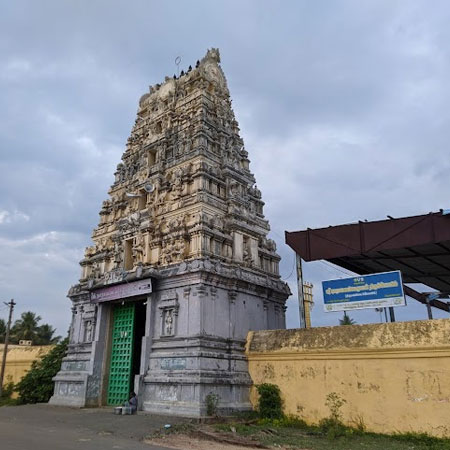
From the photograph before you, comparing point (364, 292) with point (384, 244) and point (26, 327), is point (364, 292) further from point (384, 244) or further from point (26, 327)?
point (26, 327)

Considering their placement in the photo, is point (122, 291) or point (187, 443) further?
point (122, 291)

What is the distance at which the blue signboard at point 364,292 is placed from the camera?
15492 millimetres

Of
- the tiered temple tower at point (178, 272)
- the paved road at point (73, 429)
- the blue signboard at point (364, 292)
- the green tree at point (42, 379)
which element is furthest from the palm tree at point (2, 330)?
the blue signboard at point (364, 292)

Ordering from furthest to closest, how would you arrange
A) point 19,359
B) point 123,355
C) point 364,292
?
1. point 19,359
2. point 123,355
3. point 364,292

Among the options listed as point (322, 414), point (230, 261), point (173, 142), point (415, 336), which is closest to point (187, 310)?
point (230, 261)

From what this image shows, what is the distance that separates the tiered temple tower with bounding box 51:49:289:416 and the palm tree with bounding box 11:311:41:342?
101 feet

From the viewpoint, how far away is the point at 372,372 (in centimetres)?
1453

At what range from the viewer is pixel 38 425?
14.6m

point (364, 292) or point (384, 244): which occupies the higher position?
point (384, 244)

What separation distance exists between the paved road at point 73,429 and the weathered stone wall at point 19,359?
29.0ft

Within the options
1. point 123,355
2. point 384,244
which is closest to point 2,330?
point 123,355

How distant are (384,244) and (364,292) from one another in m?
1.95

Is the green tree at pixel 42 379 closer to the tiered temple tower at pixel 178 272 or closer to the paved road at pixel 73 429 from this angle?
the tiered temple tower at pixel 178 272

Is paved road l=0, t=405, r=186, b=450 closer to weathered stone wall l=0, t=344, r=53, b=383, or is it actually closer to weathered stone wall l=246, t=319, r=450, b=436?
weathered stone wall l=246, t=319, r=450, b=436
